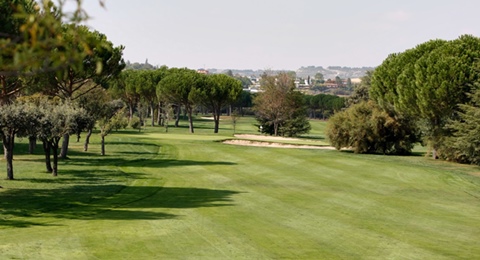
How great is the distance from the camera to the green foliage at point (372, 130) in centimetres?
6309

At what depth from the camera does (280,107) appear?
337ft

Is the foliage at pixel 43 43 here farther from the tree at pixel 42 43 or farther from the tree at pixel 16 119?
the tree at pixel 16 119

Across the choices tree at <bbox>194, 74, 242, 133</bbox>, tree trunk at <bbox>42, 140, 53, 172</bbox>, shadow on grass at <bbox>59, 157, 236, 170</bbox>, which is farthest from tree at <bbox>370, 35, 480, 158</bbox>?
tree at <bbox>194, 74, 242, 133</bbox>

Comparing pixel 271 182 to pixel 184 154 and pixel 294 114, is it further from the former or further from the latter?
pixel 294 114

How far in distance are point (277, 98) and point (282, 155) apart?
47963mm

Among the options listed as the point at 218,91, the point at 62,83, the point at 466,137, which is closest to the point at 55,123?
the point at 62,83

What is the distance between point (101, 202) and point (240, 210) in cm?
729

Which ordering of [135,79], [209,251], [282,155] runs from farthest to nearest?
[135,79] → [282,155] → [209,251]

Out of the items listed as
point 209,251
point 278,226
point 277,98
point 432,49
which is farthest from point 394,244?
point 277,98

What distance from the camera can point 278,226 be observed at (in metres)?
23.9

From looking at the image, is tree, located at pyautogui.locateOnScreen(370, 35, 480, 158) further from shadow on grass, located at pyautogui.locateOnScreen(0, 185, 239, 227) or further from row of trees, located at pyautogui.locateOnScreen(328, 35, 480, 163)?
shadow on grass, located at pyautogui.locateOnScreen(0, 185, 239, 227)

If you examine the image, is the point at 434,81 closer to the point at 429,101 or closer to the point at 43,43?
the point at 429,101

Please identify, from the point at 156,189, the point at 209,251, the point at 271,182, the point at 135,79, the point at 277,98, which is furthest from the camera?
the point at 135,79

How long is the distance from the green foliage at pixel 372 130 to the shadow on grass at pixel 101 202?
3239cm
